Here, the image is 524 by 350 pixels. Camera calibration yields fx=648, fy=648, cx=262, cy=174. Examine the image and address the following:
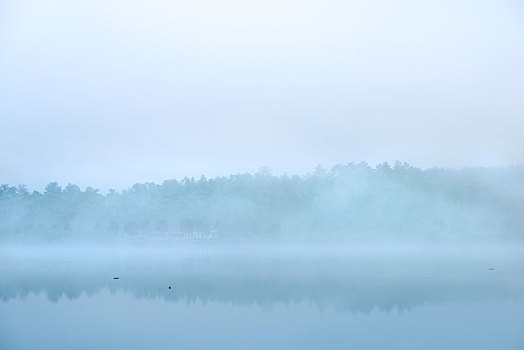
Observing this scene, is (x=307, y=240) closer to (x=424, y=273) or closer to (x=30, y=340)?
(x=424, y=273)

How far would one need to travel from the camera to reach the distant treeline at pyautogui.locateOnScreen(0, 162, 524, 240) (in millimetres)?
37500

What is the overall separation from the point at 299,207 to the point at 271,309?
28.0 meters

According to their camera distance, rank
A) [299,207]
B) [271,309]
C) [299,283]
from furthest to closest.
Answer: [299,207], [299,283], [271,309]

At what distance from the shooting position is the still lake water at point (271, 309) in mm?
9422

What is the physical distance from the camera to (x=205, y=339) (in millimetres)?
9539

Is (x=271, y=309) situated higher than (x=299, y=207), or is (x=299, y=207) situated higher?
(x=299, y=207)

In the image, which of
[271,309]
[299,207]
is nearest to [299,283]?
[271,309]

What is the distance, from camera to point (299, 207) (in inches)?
1582

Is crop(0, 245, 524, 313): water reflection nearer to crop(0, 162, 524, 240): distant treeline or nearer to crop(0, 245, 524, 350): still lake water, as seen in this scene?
crop(0, 245, 524, 350): still lake water

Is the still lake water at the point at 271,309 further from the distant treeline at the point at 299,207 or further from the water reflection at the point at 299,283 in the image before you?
the distant treeline at the point at 299,207

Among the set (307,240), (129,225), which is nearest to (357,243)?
(307,240)

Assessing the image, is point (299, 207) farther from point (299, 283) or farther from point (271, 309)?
point (271, 309)

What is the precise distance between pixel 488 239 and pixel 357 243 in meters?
7.56

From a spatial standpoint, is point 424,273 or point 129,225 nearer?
point 424,273
